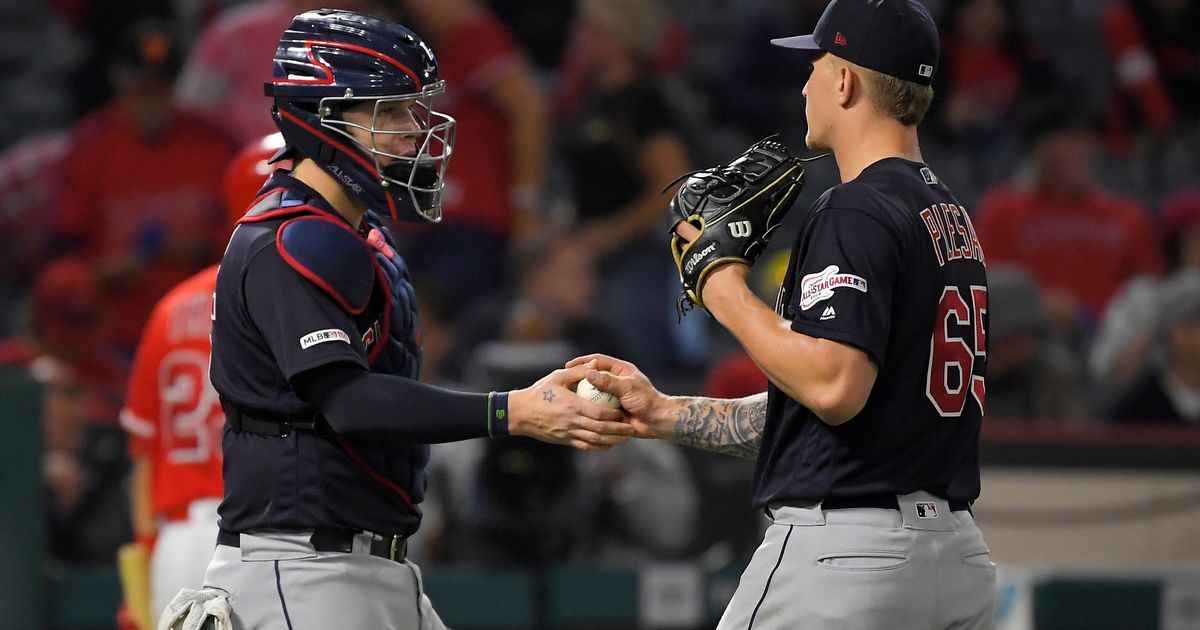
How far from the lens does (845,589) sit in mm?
3461

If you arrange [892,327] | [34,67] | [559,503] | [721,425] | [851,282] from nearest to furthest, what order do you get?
[851,282], [892,327], [721,425], [559,503], [34,67]

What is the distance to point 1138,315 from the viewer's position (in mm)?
8242

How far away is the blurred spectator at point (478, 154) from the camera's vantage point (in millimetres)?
8461

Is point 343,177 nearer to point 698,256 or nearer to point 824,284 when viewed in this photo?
point 698,256

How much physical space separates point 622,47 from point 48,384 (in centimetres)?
336

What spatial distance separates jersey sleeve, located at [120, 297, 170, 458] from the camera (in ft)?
16.7

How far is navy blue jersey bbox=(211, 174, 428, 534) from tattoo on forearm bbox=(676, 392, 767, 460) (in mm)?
703

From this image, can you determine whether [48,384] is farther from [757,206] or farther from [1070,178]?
[1070,178]

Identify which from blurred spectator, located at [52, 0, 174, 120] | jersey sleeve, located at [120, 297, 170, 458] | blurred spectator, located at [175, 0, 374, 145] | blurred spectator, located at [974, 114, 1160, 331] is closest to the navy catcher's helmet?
jersey sleeve, located at [120, 297, 170, 458]

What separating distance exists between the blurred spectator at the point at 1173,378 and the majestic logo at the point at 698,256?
4.41 m

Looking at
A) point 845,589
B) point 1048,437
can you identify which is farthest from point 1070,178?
point 845,589

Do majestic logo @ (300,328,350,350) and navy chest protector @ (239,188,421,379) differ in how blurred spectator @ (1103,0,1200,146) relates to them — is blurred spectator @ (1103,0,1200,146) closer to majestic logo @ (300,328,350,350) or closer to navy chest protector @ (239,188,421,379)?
navy chest protector @ (239,188,421,379)

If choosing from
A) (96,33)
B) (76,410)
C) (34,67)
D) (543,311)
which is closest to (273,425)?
(76,410)

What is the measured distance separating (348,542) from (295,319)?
0.54 metres
